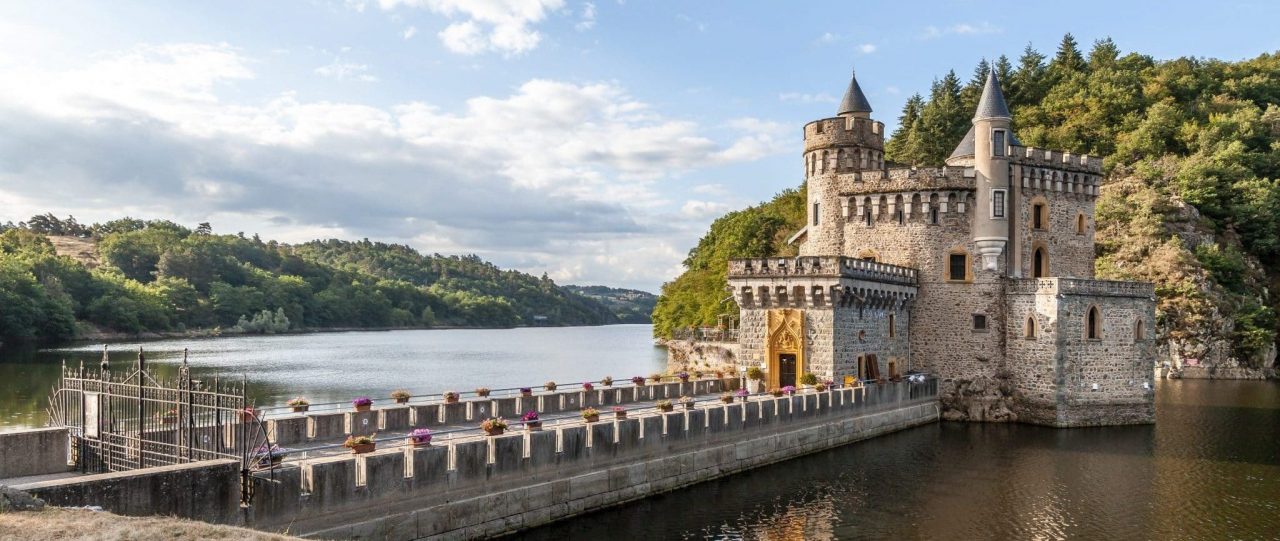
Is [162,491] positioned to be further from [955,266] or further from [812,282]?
[955,266]

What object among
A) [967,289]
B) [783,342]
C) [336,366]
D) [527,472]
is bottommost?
[336,366]

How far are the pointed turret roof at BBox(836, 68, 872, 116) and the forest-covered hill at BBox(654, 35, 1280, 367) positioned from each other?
30499 mm

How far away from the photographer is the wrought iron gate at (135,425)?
17422mm

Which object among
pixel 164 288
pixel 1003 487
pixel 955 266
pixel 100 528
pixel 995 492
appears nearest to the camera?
pixel 100 528

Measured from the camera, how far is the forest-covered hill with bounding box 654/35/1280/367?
68688 mm

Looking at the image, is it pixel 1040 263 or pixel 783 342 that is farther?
pixel 1040 263

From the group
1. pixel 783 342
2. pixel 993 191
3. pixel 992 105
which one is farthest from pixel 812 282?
pixel 992 105

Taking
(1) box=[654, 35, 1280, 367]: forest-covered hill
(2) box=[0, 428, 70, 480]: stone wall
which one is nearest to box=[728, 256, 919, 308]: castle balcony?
(2) box=[0, 428, 70, 480]: stone wall

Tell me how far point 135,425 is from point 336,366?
65.6 m

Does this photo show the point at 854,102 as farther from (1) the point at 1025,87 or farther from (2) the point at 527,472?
(1) the point at 1025,87

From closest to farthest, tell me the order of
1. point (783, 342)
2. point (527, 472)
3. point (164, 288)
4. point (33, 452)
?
point (33, 452)
point (527, 472)
point (783, 342)
point (164, 288)

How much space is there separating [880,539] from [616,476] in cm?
711

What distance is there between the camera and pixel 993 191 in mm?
42062

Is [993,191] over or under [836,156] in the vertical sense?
under
